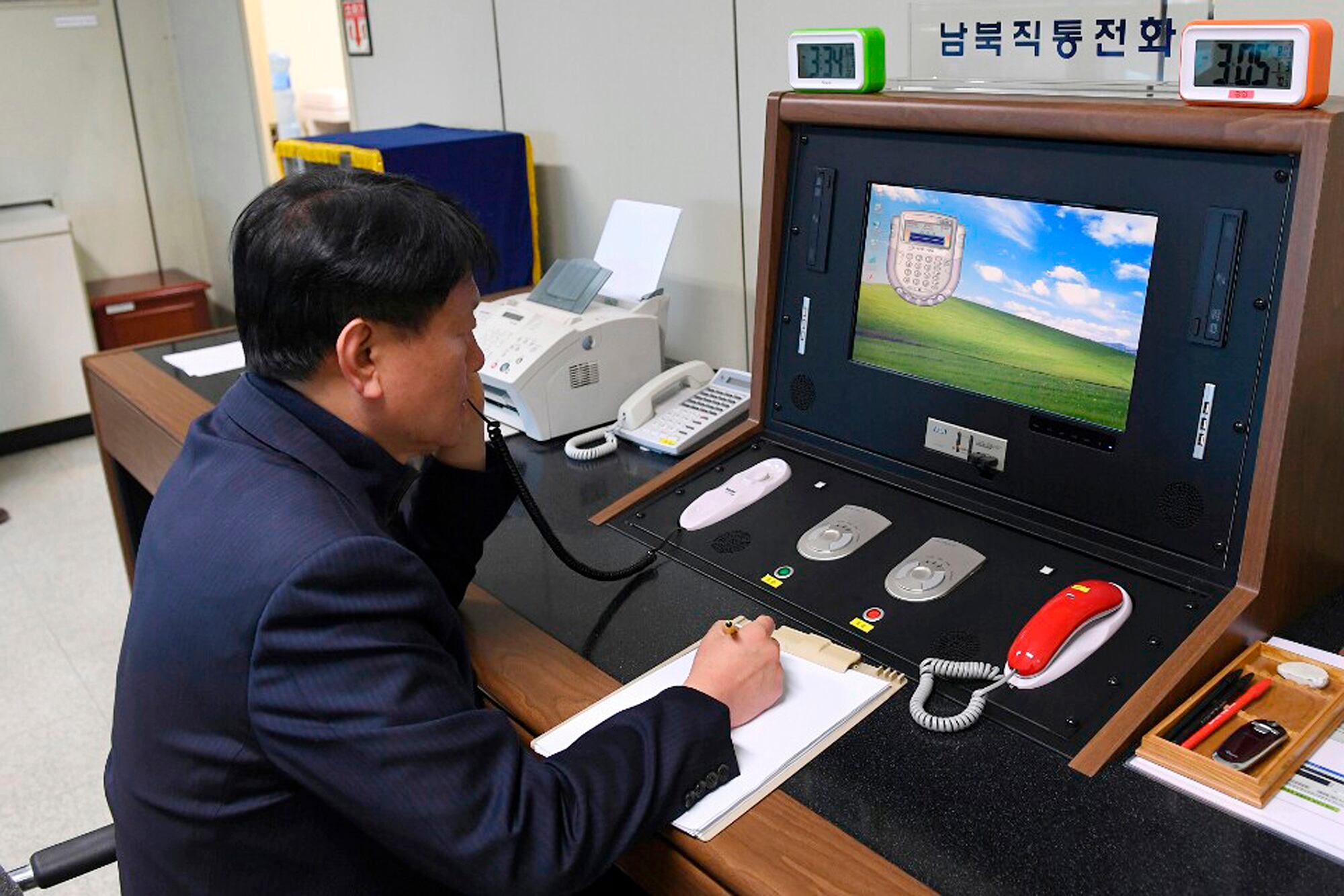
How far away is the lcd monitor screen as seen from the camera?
1184 mm

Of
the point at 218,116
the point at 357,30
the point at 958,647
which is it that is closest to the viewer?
the point at 958,647

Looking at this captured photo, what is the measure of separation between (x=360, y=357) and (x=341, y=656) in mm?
261

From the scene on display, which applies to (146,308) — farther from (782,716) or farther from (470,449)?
(782,716)

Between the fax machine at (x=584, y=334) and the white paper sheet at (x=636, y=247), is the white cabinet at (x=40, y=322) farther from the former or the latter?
the white paper sheet at (x=636, y=247)

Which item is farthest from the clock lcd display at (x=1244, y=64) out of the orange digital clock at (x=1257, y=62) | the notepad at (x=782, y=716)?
the notepad at (x=782, y=716)

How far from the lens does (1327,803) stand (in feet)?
2.90

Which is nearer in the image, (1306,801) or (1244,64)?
(1306,801)

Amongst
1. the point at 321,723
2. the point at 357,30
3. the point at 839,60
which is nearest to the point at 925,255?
the point at 839,60

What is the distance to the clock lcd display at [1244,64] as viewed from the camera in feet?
3.33

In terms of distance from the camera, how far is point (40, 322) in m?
4.03

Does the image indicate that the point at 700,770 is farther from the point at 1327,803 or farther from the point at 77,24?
the point at 77,24

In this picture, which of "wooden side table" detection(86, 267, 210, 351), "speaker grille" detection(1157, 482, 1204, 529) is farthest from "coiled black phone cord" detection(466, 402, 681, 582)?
"wooden side table" detection(86, 267, 210, 351)

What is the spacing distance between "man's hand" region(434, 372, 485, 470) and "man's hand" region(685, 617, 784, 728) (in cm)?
40

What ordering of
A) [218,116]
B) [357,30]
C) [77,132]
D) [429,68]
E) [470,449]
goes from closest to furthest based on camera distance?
[470,449] → [429,68] → [357,30] → [218,116] → [77,132]
